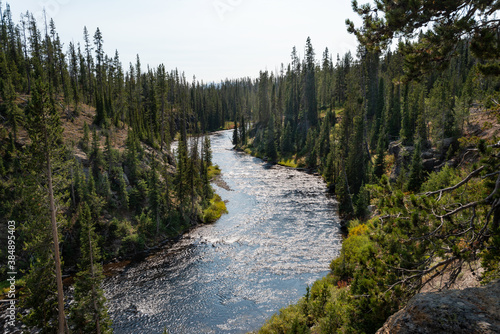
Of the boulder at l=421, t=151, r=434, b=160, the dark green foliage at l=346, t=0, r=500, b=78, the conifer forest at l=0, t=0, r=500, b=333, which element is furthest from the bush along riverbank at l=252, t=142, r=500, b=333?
the boulder at l=421, t=151, r=434, b=160

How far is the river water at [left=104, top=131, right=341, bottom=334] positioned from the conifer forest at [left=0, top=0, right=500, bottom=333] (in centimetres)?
211

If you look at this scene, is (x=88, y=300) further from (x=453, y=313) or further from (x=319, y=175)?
(x=319, y=175)

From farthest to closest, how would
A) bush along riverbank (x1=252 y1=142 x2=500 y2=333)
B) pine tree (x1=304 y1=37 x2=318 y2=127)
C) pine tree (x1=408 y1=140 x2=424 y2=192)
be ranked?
pine tree (x1=304 y1=37 x2=318 y2=127), pine tree (x1=408 y1=140 x2=424 y2=192), bush along riverbank (x1=252 y1=142 x2=500 y2=333)

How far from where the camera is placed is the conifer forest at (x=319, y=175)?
8133 millimetres

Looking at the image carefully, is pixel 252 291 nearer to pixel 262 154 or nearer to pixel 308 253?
pixel 308 253

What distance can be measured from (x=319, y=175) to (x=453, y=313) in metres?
61.5

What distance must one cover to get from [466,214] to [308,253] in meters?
24.0

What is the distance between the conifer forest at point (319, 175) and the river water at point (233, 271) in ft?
6.92

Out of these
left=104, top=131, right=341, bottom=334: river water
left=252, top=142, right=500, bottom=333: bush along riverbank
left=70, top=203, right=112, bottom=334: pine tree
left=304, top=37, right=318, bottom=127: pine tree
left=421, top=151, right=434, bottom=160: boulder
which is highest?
left=304, top=37, right=318, bottom=127: pine tree

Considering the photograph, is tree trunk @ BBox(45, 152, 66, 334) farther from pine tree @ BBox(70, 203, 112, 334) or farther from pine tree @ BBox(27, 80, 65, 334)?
pine tree @ BBox(70, 203, 112, 334)

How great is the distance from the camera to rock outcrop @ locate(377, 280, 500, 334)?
621 cm

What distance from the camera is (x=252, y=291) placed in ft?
83.8

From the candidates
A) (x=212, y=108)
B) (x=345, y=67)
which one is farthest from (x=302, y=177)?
(x=212, y=108)

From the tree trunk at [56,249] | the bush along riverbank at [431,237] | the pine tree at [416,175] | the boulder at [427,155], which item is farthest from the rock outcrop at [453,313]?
the boulder at [427,155]
